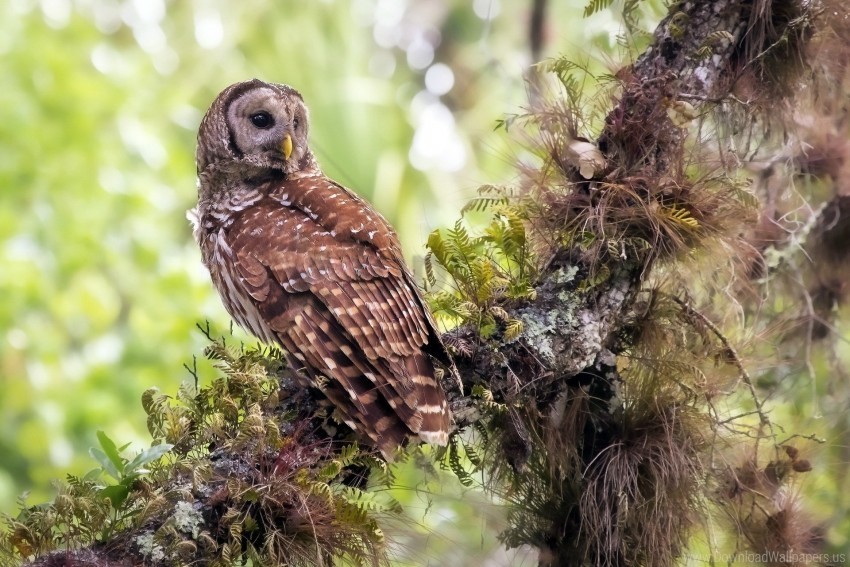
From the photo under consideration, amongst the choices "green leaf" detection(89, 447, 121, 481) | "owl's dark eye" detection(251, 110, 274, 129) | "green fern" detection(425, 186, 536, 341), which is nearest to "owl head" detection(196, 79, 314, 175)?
"owl's dark eye" detection(251, 110, 274, 129)

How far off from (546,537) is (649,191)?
0.96 meters

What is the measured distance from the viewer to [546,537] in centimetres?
245

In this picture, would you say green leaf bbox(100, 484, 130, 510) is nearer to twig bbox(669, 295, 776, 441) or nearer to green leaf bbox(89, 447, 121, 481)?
green leaf bbox(89, 447, 121, 481)

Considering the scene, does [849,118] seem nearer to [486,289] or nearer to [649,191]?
[649,191]

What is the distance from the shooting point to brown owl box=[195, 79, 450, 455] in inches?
89.9

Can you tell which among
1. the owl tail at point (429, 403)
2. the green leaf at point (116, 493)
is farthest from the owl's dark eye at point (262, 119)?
the green leaf at point (116, 493)

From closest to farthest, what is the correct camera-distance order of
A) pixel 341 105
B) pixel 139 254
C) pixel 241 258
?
1. pixel 241 258
2. pixel 341 105
3. pixel 139 254

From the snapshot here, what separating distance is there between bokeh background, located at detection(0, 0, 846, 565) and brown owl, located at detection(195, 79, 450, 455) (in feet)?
3.90

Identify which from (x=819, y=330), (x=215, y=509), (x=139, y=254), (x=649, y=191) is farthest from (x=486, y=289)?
(x=139, y=254)

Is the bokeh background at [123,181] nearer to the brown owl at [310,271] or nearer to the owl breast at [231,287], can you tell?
the brown owl at [310,271]

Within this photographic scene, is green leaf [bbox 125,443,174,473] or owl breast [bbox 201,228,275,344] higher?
owl breast [bbox 201,228,275,344]

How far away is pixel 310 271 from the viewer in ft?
8.48

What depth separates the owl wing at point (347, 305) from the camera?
225 cm

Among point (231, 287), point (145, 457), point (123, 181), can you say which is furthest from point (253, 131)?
point (123, 181)
